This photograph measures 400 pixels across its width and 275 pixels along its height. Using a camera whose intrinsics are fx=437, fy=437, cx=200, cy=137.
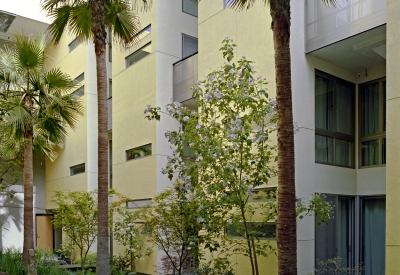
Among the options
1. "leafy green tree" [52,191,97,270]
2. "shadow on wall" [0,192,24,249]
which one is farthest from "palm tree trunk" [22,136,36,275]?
"shadow on wall" [0,192,24,249]

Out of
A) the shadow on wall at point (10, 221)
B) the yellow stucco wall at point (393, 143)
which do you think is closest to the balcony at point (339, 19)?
the yellow stucco wall at point (393, 143)

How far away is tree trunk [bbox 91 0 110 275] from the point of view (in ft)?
28.0

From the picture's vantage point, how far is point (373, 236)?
11.2 m

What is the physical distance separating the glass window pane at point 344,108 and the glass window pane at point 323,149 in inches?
20.7

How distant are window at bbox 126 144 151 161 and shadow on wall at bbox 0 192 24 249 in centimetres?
613

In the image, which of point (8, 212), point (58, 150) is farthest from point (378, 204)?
point (58, 150)

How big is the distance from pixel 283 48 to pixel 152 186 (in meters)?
9.64

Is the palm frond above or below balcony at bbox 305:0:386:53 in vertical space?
below

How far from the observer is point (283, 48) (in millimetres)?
6531

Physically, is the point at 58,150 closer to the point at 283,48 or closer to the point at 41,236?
the point at 41,236

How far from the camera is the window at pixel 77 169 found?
21.5m

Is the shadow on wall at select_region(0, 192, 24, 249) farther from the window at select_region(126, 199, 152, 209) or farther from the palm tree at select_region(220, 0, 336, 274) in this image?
the palm tree at select_region(220, 0, 336, 274)

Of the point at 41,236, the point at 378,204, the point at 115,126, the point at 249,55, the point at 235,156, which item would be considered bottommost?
the point at 41,236

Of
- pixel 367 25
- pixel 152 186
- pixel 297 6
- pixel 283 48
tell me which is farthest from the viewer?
pixel 152 186
